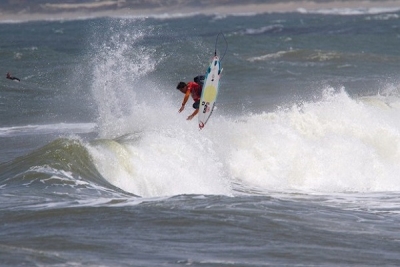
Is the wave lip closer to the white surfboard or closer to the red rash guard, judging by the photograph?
the white surfboard

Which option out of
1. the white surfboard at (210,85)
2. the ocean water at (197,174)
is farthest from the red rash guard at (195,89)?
the ocean water at (197,174)

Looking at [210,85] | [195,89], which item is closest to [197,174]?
[195,89]

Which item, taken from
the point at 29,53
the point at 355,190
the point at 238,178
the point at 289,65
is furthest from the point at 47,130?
the point at 29,53

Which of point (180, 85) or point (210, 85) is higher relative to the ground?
point (210, 85)

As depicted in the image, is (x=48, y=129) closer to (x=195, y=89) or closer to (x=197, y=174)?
(x=195, y=89)

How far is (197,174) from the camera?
1848 centimetres

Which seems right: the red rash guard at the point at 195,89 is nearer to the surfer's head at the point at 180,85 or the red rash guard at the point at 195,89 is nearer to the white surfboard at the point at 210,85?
the white surfboard at the point at 210,85

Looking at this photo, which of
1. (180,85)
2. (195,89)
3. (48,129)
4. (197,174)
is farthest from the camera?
(48,129)

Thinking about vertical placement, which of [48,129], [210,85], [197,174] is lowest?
[197,174]

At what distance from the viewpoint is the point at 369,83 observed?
40.4 metres

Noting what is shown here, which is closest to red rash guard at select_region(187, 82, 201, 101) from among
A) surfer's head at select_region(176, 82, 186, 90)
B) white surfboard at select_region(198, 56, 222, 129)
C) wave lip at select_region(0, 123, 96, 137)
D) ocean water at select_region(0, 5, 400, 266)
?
white surfboard at select_region(198, 56, 222, 129)

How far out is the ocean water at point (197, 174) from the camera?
11.5 metres

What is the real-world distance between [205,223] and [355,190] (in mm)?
6823

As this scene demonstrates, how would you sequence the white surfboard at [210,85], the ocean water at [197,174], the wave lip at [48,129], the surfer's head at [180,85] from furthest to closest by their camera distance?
the wave lip at [48,129]
the white surfboard at [210,85]
the surfer's head at [180,85]
the ocean water at [197,174]
